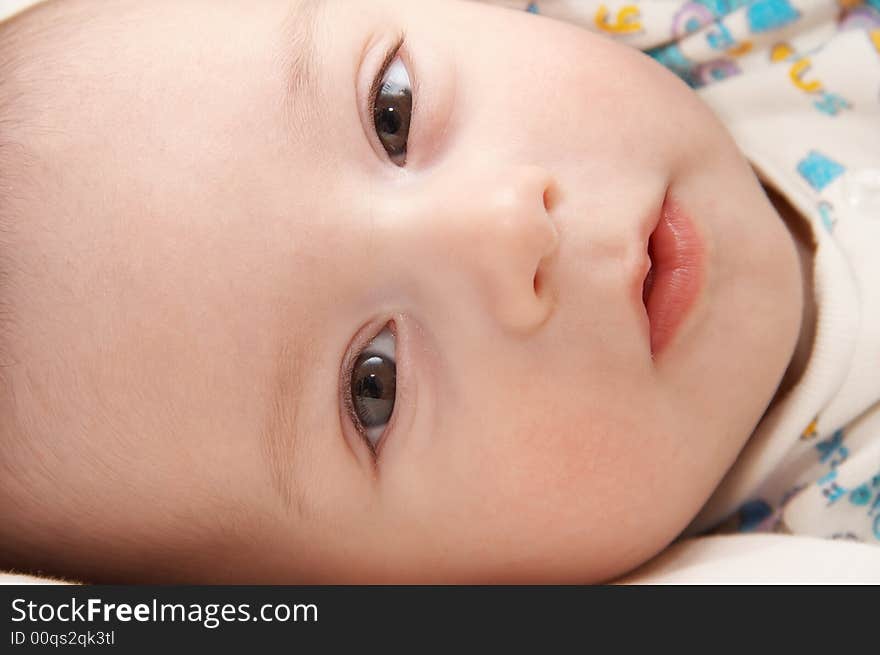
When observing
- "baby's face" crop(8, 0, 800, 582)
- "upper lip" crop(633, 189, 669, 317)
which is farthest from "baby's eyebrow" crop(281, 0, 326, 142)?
"upper lip" crop(633, 189, 669, 317)

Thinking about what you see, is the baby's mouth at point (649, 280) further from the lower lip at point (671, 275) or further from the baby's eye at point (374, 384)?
the baby's eye at point (374, 384)

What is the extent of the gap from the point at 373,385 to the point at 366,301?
0.11 m

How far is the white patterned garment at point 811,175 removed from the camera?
48.6 inches

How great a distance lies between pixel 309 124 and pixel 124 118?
218 millimetres

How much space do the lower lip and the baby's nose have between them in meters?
0.15

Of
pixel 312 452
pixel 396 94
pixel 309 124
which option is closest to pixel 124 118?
pixel 309 124

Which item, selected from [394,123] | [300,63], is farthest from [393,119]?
[300,63]

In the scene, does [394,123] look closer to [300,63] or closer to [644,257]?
[300,63]

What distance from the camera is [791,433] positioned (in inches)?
49.4

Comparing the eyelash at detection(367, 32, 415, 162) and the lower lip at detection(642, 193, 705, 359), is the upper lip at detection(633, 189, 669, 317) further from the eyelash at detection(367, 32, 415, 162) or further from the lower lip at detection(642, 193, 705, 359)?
the eyelash at detection(367, 32, 415, 162)

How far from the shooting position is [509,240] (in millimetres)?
977

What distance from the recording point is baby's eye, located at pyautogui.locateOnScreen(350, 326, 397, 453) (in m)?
1.07

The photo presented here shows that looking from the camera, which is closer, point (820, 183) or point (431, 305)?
point (431, 305)

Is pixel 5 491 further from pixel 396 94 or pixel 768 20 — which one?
pixel 768 20
